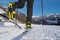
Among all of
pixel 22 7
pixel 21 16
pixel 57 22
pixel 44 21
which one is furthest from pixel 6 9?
pixel 57 22

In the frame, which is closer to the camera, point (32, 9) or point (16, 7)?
point (32, 9)

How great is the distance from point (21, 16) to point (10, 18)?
1301mm

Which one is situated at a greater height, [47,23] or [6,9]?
[6,9]

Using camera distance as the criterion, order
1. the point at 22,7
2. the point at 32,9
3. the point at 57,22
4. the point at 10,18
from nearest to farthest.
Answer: the point at 32,9 < the point at 10,18 < the point at 22,7 < the point at 57,22

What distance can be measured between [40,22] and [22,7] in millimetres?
1306

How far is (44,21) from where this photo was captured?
6574 mm

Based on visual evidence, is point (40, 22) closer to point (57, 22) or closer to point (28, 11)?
point (57, 22)

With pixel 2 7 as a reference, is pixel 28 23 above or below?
below

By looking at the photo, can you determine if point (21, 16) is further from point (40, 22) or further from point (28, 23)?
point (28, 23)

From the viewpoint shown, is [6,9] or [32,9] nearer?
[32,9]

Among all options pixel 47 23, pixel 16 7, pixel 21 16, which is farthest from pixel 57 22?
pixel 16 7

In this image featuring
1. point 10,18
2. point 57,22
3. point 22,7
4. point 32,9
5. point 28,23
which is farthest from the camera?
point 57,22

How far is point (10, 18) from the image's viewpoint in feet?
17.8

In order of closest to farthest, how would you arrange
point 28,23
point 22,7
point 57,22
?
point 28,23, point 22,7, point 57,22
